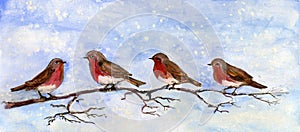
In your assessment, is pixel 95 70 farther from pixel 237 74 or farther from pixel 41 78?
pixel 237 74

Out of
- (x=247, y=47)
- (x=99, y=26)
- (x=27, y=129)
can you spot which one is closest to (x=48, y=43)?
(x=99, y=26)

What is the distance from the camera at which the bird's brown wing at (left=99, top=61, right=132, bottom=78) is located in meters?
1.56

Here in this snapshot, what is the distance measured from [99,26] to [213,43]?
1.46 feet

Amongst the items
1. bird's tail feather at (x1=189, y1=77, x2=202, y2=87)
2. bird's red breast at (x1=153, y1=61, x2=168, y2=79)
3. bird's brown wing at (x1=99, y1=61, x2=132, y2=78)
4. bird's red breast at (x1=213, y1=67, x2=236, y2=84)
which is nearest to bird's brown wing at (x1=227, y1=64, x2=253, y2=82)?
bird's red breast at (x1=213, y1=67, x2=236, y2=84)

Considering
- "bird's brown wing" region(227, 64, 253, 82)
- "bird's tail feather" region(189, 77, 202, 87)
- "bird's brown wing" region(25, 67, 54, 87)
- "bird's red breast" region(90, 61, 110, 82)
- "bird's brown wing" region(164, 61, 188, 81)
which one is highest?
"bird's brown wing" region(227, 64, 253, 82)

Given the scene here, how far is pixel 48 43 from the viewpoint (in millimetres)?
1561

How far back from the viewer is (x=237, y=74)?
1579 mm

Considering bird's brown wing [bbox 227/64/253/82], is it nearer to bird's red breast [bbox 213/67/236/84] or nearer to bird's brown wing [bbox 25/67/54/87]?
bird's red breast [bbox 213/67/236/84]

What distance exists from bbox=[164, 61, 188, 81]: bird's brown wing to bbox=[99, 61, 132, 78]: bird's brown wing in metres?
0.16

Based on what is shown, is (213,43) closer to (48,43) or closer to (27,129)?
(48,43)

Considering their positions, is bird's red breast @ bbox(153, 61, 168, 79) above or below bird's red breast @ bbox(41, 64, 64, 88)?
above

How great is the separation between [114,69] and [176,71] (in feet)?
0.78

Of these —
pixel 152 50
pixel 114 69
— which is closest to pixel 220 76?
pixel 152 50

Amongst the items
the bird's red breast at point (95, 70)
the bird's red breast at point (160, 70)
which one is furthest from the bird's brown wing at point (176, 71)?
the bird's red breast at point (95, 70)
